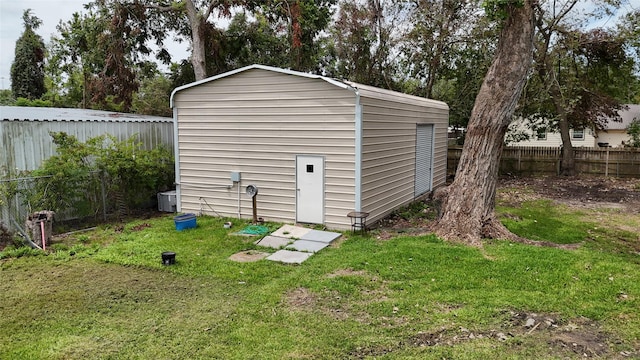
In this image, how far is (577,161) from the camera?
1648 centimetres

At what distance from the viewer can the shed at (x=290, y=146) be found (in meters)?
8.45

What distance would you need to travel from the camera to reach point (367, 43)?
1809 cm

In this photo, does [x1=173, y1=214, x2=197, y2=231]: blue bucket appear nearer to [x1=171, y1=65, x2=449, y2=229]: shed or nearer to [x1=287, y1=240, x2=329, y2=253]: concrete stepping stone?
[x1=171, y1=65, x2=449, y2=229]: shed

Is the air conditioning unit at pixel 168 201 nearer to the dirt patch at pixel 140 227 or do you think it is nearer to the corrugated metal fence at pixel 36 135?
the dirt patch at pixel 140 227

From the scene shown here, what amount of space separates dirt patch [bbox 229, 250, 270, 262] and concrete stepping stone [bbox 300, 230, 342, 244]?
1.08m

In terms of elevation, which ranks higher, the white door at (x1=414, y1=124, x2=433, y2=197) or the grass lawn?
the white door at (x1=414, y1=124, x2=433, y2=197)

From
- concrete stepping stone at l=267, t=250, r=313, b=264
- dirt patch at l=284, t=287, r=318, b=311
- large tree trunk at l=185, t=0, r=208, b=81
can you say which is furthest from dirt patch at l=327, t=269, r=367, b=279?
large tree trunk at l=185, t=0, r=208, b=81

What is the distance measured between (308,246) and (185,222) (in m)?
2.88

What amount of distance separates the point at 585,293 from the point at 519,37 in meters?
4.62

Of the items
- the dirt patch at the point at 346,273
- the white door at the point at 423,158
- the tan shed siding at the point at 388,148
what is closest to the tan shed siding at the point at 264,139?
the tan shed siding at the point at 388,148

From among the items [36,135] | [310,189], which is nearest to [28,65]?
[36,135]

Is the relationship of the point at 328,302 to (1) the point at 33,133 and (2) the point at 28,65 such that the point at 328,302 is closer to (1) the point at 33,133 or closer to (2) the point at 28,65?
(1) the point at 33,133

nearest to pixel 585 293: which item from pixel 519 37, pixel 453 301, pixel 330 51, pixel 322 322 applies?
pixel 453 301

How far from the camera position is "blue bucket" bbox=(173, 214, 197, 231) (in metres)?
8.70
